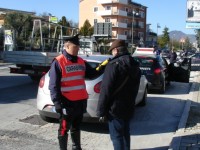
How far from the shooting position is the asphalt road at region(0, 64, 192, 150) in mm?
6539

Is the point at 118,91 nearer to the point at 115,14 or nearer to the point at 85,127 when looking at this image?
the point at 85,127

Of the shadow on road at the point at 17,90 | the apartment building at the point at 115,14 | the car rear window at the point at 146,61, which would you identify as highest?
the apartment building at the point at 115,14

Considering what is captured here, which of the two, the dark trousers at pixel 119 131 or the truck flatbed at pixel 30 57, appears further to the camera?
the truck flatbed at pixel 30 57

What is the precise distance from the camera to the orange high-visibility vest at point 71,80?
17.3 feet

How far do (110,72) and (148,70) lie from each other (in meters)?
9.04

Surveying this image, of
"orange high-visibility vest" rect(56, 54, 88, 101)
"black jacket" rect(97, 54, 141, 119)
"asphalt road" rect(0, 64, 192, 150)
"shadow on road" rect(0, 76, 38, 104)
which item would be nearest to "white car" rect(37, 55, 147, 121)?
"asphalt road" rect(0, 64, 192, 150)

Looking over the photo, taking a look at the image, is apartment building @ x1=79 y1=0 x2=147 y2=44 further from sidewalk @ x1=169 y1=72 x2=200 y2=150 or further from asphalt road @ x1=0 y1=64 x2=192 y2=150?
sidewalk @ x1=169 y1=72 x2=200 y2=150

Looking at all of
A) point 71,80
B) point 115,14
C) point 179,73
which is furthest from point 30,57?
point 115,14

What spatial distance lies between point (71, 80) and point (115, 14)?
287ft

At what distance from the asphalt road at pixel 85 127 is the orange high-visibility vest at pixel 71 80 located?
4.27ft

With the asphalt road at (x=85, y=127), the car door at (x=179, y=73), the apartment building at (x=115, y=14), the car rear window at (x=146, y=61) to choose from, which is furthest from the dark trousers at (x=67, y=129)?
the apartment building at (x=115, y=14)

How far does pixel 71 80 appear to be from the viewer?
211 inches

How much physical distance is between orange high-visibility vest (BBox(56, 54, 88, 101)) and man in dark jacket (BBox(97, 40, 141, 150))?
60 cm

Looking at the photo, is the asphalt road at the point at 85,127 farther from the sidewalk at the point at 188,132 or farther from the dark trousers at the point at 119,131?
the dark trousers at the point at 119,131
